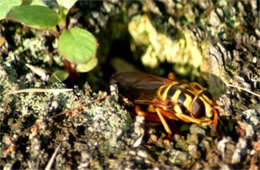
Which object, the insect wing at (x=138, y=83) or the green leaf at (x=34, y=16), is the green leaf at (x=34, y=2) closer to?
the green leaf at (x=34, y=16)

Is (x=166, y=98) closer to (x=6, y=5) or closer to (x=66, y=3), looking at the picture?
(x=66, y=3)

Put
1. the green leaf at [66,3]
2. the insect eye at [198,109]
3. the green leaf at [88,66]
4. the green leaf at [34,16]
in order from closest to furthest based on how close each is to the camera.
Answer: the green leaf at [34,16], the green leaf at [66,3], the insect eye at [198,109], the green leaf at [88,66]

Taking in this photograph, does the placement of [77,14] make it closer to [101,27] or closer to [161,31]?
[101,27]

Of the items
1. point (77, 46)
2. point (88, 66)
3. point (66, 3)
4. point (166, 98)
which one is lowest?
point (166, 98)

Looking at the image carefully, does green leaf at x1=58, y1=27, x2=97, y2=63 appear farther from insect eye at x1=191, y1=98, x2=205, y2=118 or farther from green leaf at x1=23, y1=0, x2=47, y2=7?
insect eye at x1=191, y1=98, x2=205, y2=118

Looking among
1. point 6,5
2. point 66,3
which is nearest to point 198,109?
point 66,3

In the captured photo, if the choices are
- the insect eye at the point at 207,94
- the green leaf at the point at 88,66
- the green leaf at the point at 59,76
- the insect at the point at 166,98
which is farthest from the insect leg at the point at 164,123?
the green leaf at the point at 59,76

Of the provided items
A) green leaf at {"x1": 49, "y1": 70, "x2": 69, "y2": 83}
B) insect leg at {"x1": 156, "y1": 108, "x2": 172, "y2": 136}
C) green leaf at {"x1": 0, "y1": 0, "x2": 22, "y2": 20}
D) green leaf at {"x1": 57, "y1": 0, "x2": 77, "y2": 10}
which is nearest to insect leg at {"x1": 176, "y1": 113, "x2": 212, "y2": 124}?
insect leg at {"x1": 156, "y1": 108, "x2": 172, "y2": 136}
